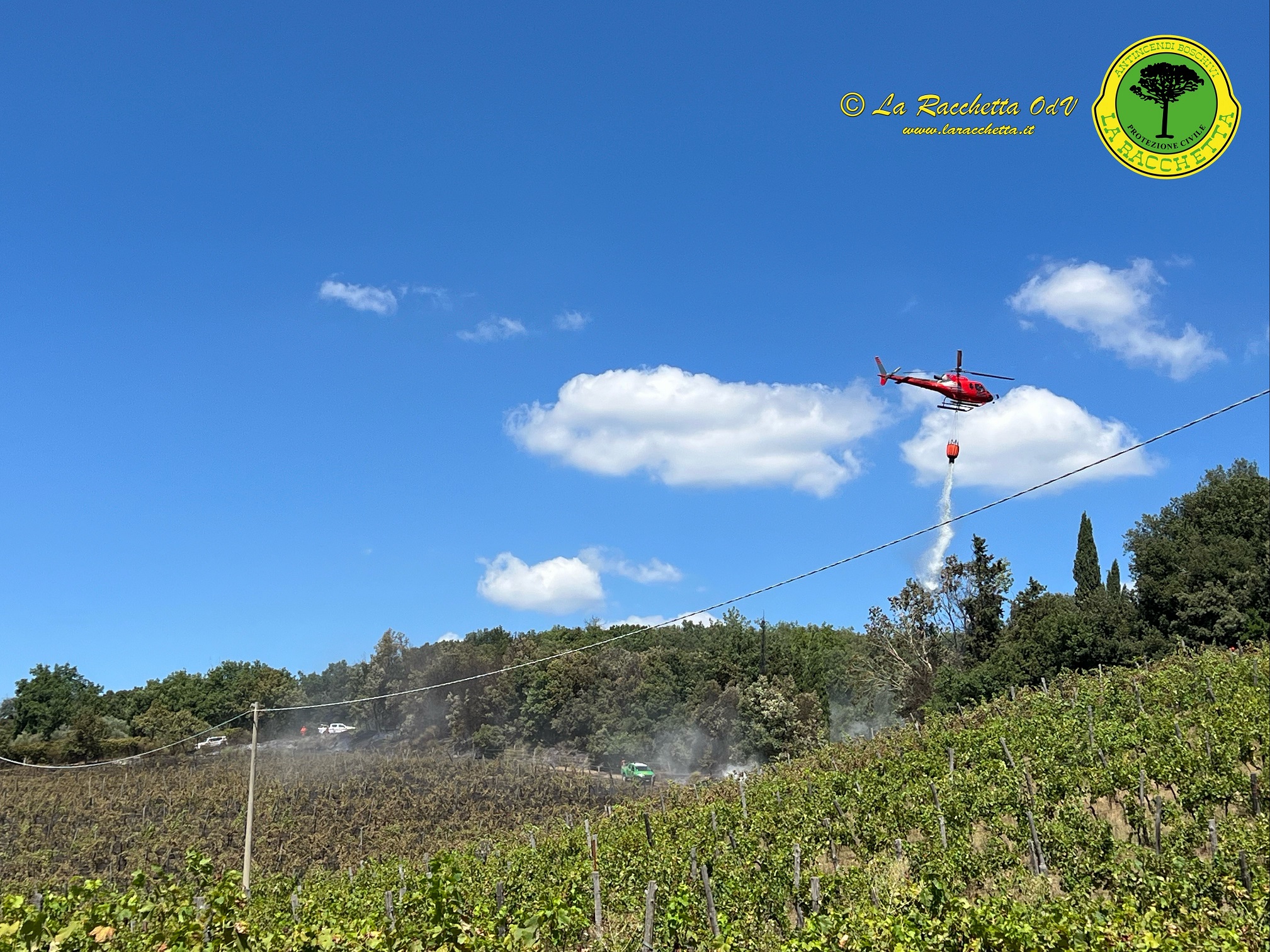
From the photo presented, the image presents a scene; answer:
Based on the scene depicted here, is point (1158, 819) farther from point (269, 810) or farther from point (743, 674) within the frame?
point (743, 674)

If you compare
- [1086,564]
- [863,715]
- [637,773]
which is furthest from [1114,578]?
[637,773]

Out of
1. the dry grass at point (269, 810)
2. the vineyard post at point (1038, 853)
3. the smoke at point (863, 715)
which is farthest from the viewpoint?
the smoke at point (863, 715)

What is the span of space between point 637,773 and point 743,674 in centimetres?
1018

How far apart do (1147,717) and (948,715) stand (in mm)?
7898

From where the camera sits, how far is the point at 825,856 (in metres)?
16.6

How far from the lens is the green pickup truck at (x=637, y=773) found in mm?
43094

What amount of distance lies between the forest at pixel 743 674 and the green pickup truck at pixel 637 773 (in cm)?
382

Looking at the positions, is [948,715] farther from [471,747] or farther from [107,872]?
[471,747]

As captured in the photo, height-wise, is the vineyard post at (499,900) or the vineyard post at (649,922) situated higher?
the vineyard post at (649,922)

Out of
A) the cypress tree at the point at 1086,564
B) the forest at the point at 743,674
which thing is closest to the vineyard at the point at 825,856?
the forest at the point at 743,674

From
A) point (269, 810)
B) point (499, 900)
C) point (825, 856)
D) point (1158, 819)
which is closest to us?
point (1158, 819)

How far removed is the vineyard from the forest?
8.84 meters

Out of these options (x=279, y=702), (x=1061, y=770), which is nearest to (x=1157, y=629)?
(x=1061, y=770)

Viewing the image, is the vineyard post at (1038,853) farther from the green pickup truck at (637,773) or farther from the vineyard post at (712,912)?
the green pickup truck at (637,773)
